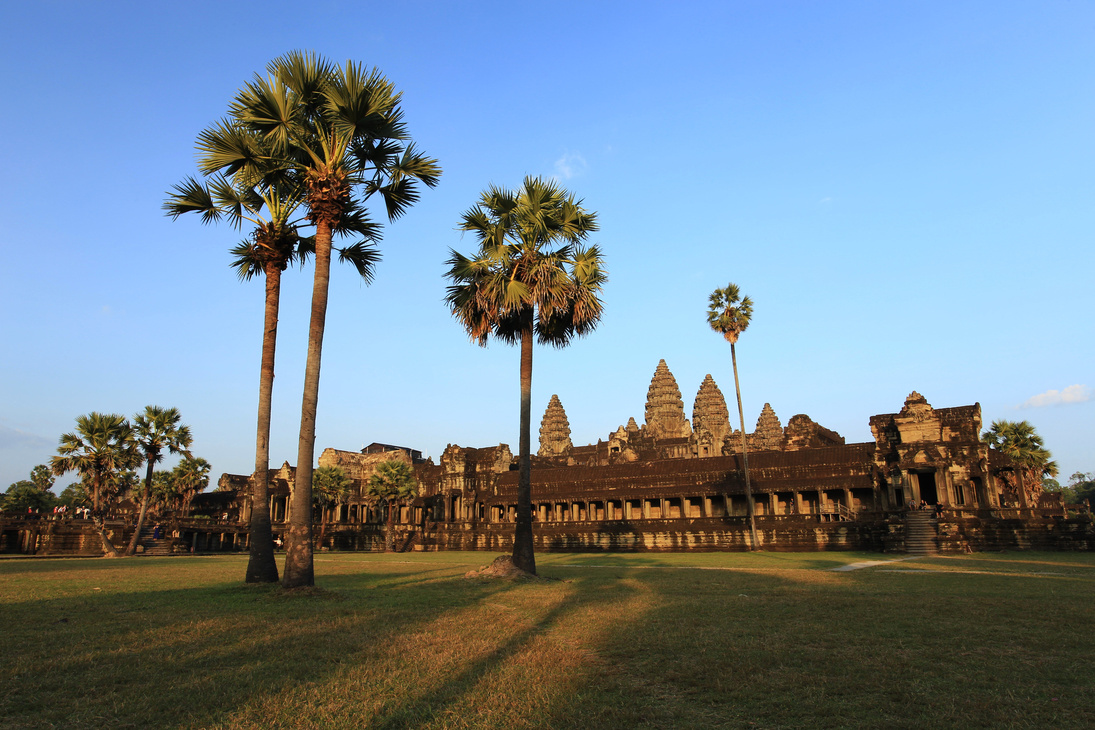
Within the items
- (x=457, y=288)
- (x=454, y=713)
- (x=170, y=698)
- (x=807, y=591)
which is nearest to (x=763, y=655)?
(x=454, y=713)

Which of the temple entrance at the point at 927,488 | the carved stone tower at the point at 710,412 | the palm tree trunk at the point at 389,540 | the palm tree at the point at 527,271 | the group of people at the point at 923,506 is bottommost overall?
the palm tree trunk at the point at 389,540

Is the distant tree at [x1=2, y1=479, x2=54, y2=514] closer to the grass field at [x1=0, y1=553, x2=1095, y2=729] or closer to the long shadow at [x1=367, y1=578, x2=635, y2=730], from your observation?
the grass field at [x1=0, y1=553, x2=1095, y2=729]

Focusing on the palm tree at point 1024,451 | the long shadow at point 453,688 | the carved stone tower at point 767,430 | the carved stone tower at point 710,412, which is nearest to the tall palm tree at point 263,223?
the long shadow at point 453,688

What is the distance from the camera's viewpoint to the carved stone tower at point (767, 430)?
83000 mm

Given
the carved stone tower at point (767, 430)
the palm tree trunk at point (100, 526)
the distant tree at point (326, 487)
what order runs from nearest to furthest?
the palm tree trunk at point (100, 526) → the distant tree at point (326, 487) → the carved stone tower at point (767, 430)

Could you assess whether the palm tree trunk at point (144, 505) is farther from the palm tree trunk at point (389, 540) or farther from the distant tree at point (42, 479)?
the distant tree at point (42, 479)

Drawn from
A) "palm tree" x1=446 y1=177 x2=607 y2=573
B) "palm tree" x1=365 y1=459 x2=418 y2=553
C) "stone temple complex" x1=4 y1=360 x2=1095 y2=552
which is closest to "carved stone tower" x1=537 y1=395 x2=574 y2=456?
"stone temple complex" x1=4 y1=360 x2=1095 y2=552

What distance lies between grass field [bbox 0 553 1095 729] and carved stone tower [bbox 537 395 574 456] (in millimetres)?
82976

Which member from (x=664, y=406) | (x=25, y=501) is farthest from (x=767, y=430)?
(x=25, y=501)

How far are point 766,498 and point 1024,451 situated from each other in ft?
61.8

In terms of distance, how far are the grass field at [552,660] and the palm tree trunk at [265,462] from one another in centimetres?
Answer: 203

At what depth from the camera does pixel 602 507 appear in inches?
2279

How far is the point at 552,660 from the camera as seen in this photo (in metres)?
7.70

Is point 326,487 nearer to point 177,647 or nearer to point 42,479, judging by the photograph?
point 177,647
